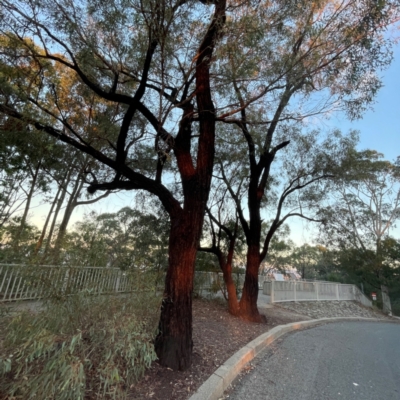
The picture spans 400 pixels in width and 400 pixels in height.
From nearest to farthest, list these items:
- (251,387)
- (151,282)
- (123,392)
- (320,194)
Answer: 1. (123,392)
2. (251,387)
3. (151,282)
4. (320,194)

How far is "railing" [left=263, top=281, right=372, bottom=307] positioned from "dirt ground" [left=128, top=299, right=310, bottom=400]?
14.9 feet

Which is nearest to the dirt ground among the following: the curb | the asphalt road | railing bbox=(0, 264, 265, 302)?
the curb

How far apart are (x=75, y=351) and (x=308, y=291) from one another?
14.2m

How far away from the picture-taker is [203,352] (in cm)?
430

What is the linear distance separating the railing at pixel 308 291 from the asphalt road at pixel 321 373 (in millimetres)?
6146

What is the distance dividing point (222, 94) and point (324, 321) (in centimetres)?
901

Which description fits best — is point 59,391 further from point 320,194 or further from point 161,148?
point 320,194

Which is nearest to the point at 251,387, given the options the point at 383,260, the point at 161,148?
the point at 161,148

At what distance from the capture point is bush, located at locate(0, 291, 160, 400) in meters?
2.22

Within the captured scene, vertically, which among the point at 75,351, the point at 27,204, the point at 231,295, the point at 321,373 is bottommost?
the point at 321,373

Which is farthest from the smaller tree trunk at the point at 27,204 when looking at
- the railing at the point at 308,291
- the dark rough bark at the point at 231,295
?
the railing at the point at 308,291

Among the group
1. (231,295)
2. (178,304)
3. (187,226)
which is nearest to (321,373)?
(178,304)

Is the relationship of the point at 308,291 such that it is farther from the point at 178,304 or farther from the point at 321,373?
the point at 178,304

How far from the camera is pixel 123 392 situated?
2.58 metres
